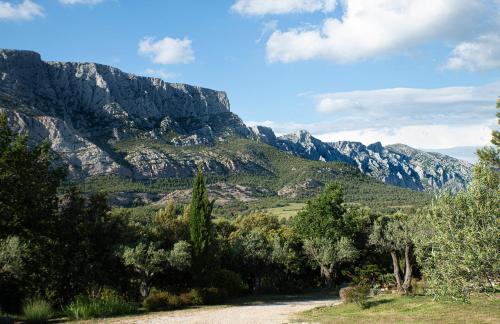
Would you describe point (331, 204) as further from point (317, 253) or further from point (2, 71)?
point (2, 71)

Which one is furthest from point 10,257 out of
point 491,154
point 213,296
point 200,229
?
point 491,154

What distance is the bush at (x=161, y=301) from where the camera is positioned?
26250 mm

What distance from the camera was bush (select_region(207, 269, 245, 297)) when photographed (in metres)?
34.1

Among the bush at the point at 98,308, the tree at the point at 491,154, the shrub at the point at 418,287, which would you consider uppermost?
the tree at the point at 491,154

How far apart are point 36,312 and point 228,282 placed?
52.9 feet

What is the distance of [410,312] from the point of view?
69.3ft

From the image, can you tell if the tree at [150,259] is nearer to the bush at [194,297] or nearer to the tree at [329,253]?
the bush at [194,297]

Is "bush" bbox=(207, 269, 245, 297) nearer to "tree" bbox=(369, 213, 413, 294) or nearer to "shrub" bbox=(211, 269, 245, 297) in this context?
"shrub" bbox=(211, 269, 245, 297)

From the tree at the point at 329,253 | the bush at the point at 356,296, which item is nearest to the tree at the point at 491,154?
the bush at the point at 356,296

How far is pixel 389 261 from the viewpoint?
4403 cm

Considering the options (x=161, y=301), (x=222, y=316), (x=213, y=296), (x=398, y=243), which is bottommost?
(x=213, y=296)

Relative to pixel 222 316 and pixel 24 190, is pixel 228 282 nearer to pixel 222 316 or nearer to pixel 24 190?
pixel 222 316

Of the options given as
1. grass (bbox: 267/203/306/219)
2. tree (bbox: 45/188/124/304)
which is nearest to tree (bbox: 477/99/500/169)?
tree (bbox: 45/188/124/304)

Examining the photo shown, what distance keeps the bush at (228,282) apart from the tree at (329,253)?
9.05m
